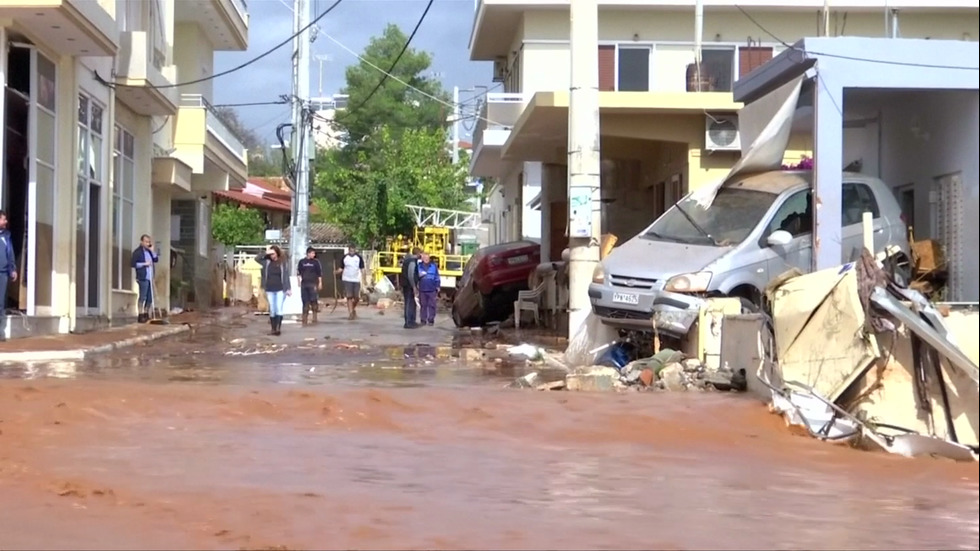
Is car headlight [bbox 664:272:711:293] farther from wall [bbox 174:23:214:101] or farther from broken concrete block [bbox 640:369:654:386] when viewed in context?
wall [bbox 174:23:214:101]

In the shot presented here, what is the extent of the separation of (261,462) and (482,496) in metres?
1.72

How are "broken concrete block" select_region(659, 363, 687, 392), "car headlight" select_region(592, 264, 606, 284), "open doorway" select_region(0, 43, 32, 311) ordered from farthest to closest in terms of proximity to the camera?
1. "open doorway" select_region(0, 43, 32, 311)
2. "car headlight" select_region(592, 264, 606, 284)
3. "broken concrete block" select_region(659, 363, 687, 392)

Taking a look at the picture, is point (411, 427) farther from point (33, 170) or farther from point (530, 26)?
point (530, 26)

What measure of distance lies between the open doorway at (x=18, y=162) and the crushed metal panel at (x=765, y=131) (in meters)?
10.6

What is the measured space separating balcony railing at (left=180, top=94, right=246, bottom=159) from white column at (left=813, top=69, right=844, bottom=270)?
2366 cm

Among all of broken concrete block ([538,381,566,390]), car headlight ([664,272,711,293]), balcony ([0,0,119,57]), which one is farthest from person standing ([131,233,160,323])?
car headlight ([664,272,711,293])

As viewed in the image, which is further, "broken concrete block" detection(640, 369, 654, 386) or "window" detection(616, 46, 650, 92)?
"window" detection(616, 46, 650, 92)

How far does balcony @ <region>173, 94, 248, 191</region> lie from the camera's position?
31.0 meters

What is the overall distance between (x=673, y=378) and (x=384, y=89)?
62.7 metres

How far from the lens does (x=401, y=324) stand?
26.7m

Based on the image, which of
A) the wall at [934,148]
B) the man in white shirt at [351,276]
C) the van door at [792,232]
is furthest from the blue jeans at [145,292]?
the wall at [934,148]

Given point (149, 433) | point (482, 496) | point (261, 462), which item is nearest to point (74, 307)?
point (149, 433)

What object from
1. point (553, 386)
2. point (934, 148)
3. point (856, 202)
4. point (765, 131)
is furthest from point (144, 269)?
point (934, 148)

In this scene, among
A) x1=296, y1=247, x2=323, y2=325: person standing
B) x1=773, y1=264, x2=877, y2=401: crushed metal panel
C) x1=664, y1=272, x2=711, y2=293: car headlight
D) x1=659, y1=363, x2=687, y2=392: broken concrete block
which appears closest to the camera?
x1=773, y1=264, x2=877, y2=401: crushed metal panel
